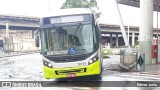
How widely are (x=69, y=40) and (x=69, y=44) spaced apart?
→ 189 mm

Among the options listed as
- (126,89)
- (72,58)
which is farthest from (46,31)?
(126,89)

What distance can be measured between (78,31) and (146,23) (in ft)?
40.6

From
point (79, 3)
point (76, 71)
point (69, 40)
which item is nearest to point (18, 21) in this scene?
point (79, 3)

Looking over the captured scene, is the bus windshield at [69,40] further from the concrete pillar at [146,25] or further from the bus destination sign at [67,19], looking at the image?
the concrete pillar at [146,25]

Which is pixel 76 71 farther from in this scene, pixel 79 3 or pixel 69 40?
pixel 79 3

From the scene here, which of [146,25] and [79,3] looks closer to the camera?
[146,25]

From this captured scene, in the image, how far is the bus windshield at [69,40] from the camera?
1423 cm

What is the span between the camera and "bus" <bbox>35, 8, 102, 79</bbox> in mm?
14109

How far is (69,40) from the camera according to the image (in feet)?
47.1

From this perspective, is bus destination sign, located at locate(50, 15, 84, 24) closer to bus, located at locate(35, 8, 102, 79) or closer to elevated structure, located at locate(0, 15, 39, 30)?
bus, located at locate(35, 8, 102, 79)

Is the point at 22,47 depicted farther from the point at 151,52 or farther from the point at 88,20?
the point at 88,20

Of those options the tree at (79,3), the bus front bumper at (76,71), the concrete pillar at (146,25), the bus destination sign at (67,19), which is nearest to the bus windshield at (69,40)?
→ the bus destination sign at (67,19)

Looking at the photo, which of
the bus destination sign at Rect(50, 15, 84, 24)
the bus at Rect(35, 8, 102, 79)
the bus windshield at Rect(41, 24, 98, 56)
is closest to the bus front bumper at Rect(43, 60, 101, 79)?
the bus at Rect(35, 8, 102, 79)

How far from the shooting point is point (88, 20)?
14.5 m
